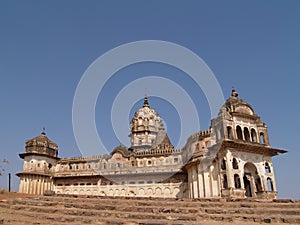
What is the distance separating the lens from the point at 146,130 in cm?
5531

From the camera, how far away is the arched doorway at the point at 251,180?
28.7 m

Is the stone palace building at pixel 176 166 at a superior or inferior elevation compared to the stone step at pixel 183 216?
superior

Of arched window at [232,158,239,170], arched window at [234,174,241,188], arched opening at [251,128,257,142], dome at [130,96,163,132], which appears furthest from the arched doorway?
dome at [130,96,163,132]

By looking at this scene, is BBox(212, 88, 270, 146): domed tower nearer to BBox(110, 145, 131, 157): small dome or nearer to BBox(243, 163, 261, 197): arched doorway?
BBox(243, 163, 261, 197): arched doorway

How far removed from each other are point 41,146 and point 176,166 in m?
20.4

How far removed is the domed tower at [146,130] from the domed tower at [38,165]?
16213mm

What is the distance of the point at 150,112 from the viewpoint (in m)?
58.6

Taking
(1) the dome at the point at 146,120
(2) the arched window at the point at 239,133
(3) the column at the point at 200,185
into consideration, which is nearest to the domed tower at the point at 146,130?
(1) the dome at the point at 146,120

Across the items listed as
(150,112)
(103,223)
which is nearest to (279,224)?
(103,223)

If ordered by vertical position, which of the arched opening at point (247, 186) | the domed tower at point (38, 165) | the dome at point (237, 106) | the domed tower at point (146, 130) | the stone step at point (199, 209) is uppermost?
the domed tower at point (146, 130)

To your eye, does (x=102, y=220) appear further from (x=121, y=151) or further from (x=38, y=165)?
(x=38, y=165)

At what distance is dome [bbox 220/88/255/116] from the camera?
99.1 feet

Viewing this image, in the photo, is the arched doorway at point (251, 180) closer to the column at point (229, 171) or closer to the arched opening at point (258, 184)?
the arched opening at point (258, 184)

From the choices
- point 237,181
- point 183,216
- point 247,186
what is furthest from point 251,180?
point 183,216
